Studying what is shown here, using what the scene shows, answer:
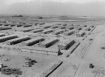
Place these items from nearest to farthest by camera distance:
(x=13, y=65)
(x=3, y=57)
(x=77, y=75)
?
(x=77, y=75), (x=13, y=65), (x=3, y=57)

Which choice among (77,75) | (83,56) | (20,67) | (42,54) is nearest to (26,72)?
(20,67)

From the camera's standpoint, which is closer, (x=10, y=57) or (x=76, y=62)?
(x=76, y=62)

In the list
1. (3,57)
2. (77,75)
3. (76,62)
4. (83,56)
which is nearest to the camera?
(77,75)

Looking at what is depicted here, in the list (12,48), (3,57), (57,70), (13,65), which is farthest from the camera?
(12,48)

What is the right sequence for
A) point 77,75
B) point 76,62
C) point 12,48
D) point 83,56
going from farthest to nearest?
1. point 12,48
2. point 83,56
3. point 76,62
4. point 77,75

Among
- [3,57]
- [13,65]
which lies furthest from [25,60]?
[3,57]

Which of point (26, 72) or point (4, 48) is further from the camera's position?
point (4, 48)

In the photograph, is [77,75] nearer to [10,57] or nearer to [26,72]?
[26,72]

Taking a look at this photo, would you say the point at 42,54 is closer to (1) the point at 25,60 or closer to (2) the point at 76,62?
(1) the point at 25,60
